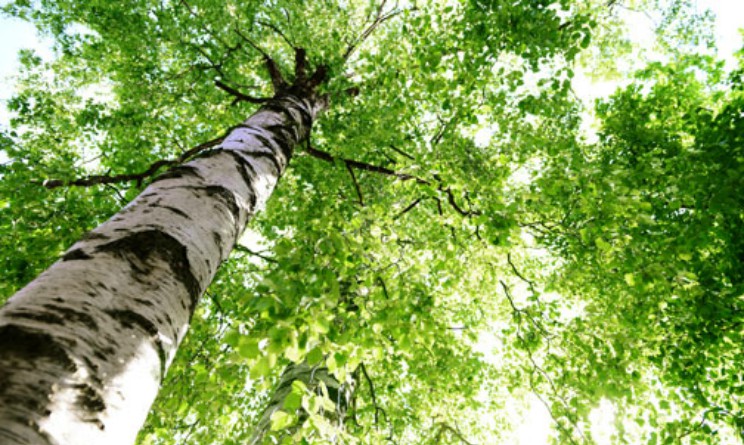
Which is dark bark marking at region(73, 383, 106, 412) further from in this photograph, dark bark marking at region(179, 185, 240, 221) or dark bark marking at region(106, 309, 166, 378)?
dark bark marking at region(179, 185, 240, 221)

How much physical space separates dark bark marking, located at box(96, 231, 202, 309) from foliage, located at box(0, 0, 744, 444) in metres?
0.34

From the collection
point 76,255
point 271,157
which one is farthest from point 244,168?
point 76,255

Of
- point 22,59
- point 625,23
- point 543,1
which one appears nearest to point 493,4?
point 543,1

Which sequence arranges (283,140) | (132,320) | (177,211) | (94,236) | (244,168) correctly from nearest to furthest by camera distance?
(132,320), (94,236), (177,211), (244,168), (283,140)

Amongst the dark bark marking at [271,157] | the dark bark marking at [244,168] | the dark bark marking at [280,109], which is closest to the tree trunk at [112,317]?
the dark bark marking at [244,168]

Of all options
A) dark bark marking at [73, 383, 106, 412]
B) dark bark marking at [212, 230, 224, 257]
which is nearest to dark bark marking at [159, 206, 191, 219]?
dark bark marking at [212, 230, 224, 257]

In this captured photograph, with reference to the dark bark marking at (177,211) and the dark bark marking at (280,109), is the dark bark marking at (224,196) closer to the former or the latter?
the dark bark marking at (177,211)

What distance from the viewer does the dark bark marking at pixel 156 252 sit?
1.15m

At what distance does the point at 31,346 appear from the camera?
30.8 inches

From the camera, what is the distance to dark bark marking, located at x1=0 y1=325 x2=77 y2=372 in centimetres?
76

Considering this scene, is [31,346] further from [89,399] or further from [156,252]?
[156,252]

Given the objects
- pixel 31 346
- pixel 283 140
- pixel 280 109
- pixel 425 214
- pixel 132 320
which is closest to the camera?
pixel 31 346

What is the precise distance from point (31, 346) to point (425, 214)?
7.01 m

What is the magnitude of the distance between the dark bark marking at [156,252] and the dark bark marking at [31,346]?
330 millimetres
